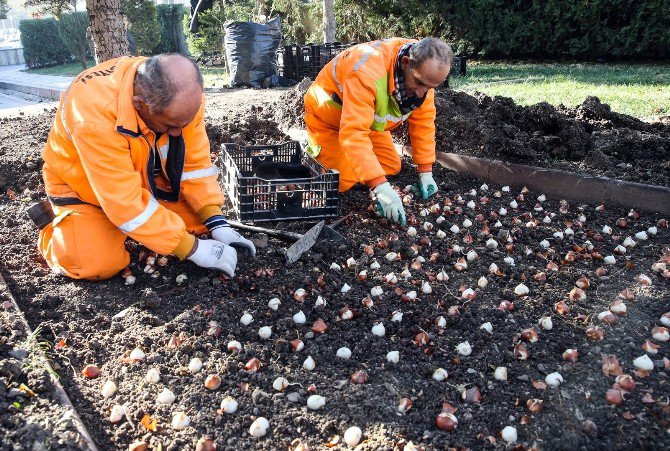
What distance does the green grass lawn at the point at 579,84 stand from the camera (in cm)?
656

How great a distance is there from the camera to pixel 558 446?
6.60 ft

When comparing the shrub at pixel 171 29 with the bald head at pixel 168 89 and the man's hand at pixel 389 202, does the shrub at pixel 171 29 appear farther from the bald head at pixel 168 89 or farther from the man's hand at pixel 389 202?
the bald head at pixel 168 89

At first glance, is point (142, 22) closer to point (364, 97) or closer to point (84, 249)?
point (364, 97)

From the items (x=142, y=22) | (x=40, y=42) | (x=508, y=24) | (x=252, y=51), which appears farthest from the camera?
(x=40, y=42)

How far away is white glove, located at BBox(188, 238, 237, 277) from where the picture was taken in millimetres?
3076

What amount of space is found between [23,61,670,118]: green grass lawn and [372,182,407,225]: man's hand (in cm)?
359

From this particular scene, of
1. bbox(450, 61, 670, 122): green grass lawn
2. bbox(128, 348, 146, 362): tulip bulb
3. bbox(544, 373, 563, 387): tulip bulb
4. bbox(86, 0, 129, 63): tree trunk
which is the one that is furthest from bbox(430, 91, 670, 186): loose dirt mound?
bbox(128, 348, 146, 362): tulip bulb

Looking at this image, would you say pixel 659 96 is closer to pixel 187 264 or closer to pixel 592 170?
pixel 592 170

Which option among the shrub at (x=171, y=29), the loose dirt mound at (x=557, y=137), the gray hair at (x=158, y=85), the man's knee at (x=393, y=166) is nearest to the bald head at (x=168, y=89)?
the gray hair at (x=158, y=85)

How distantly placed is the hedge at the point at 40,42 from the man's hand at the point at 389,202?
76.5 ft

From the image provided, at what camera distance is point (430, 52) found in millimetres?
3516

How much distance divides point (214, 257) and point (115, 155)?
754 millimetres

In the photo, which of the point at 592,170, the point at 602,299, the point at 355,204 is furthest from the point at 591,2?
the point at 602,299

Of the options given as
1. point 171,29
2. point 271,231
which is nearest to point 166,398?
point 271,231
